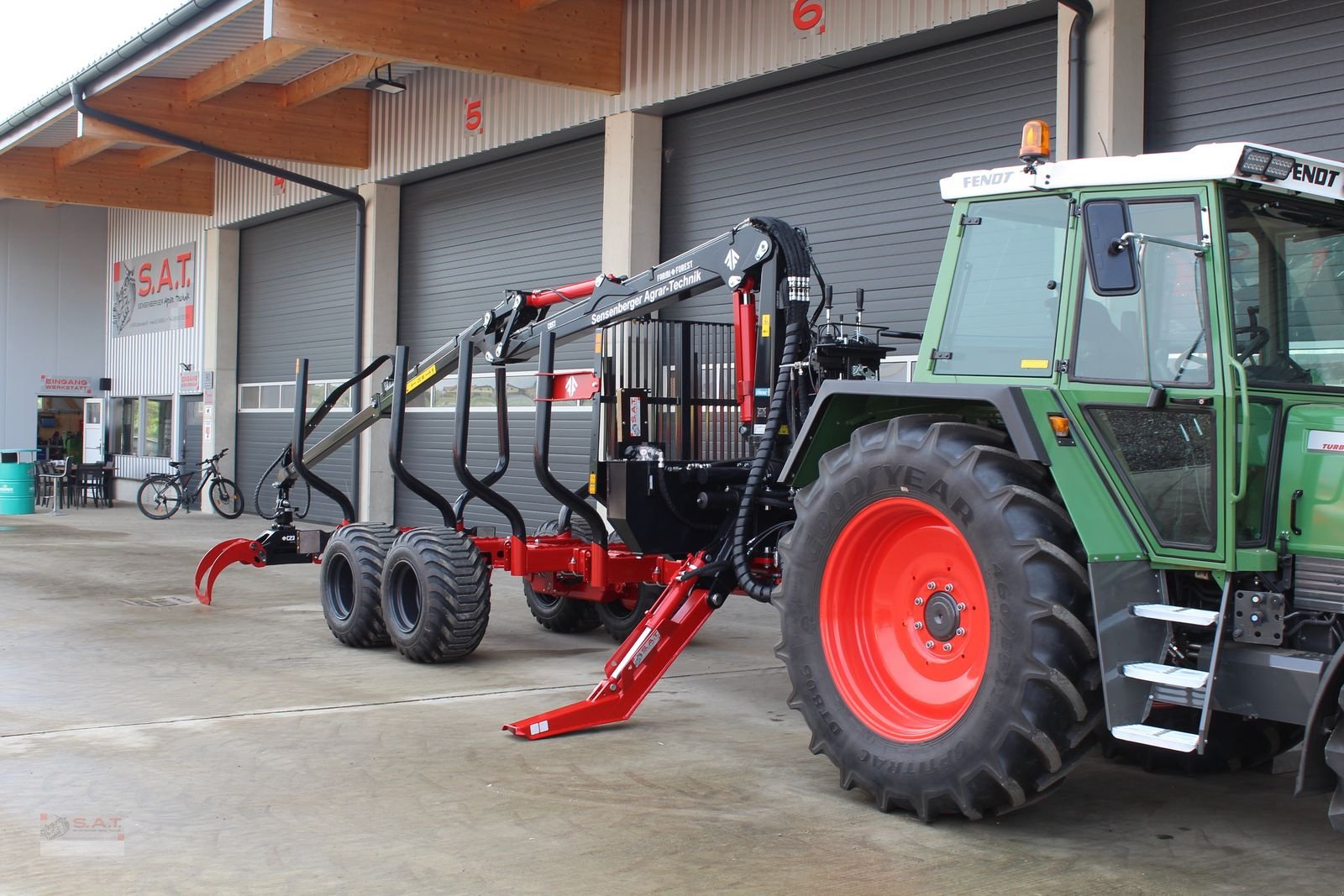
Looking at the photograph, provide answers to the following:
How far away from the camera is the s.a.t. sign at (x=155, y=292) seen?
2434 centimetres

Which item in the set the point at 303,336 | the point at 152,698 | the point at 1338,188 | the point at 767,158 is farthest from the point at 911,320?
the point at 303,336

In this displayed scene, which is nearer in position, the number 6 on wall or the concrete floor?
the concrete floor

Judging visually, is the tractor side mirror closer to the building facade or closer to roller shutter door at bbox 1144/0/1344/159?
the building facade

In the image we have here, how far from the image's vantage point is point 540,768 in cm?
585

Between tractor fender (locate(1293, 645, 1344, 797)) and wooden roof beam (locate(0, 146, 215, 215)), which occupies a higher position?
wooden roof beam (locate(0, 146, 215, 215))

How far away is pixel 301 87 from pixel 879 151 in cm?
1001

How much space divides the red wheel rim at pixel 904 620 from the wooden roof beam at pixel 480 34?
9402 millimetres

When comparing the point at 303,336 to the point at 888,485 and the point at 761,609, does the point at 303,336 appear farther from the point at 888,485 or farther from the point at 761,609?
the point at 888,485

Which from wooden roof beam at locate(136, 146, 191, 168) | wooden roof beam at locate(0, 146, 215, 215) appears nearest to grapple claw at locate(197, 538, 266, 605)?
wooden roof beam at locate(136, 146, 191, 168)

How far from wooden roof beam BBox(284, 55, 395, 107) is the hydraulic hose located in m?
10.4

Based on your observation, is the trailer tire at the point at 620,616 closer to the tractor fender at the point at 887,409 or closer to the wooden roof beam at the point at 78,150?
the tractor fender at the point at 887,409

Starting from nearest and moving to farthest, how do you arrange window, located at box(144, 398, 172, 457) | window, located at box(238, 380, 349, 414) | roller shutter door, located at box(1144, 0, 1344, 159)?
roller shutter door, located at box(1144, 0, 1344, 159)
window, located at box(238, 380, 349, 414)
window, located at box(144, 398, 172, 457)

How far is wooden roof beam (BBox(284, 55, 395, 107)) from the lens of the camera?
16469mm

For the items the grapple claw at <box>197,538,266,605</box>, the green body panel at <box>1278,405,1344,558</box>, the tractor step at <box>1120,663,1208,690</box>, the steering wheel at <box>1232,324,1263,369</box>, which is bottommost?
the grapple claw at <box>197,538,266,605</box>
